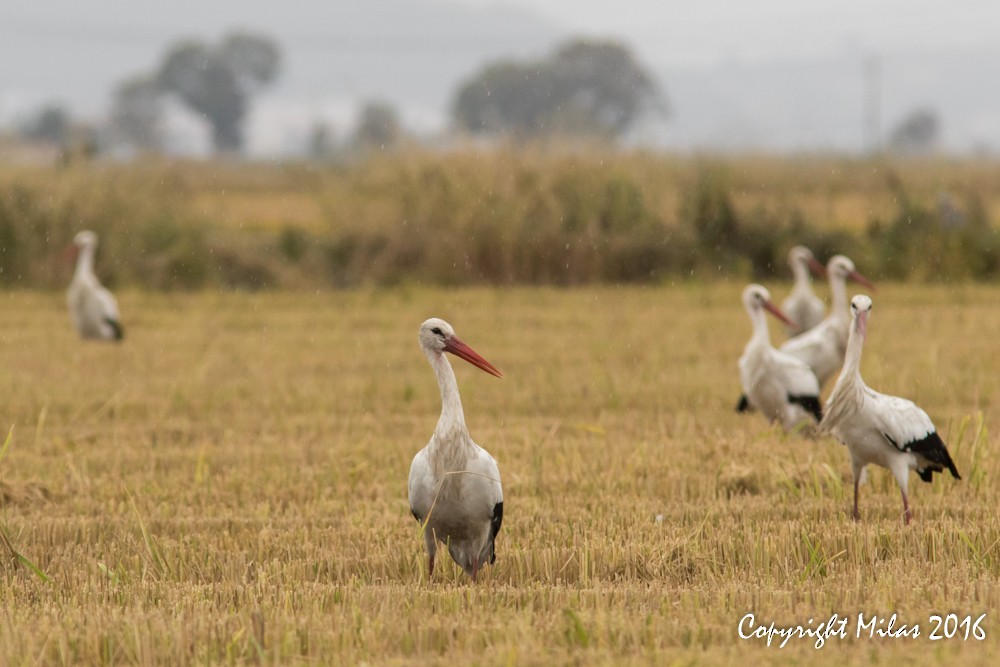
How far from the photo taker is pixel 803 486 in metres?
8.28

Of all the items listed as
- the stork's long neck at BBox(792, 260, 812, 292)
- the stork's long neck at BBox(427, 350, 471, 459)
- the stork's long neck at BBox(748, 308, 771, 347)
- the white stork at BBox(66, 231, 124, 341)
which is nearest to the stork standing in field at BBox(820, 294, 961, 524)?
the stork's long neck at BBox(427, 350, 471, 459)

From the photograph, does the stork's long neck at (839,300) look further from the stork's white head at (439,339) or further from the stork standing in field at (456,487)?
the stork standing in field at (456,487)

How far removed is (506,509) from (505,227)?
15196 mm

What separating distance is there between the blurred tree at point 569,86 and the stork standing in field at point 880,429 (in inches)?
3839

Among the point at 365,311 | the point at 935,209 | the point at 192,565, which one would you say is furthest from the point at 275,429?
the point at 935,209

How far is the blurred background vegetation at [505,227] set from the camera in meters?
22.7

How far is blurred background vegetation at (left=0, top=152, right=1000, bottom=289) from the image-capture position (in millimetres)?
22672

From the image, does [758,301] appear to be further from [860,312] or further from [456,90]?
[456,90]

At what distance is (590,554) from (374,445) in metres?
3.76

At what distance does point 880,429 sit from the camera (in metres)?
7.60

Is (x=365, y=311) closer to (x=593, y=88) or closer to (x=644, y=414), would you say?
(x=644, y=414)

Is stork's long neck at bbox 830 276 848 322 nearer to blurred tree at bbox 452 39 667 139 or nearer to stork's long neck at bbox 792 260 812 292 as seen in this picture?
stork's long neck at bbox 792 260 812 292

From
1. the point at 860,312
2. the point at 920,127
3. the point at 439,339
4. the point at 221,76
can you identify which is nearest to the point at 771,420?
the point at 860,312

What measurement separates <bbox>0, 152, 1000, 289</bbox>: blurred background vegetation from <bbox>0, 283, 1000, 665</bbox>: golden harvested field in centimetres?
649
